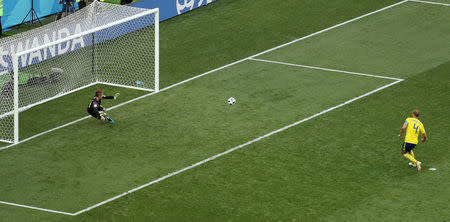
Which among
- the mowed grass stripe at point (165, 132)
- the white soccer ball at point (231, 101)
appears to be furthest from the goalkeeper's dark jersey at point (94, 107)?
the white soccer ball at point (231, 101)

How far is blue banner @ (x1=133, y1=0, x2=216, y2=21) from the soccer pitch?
94.8 inches

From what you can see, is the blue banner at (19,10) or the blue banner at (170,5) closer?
the blue banner at (19,10)

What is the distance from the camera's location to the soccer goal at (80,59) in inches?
1005

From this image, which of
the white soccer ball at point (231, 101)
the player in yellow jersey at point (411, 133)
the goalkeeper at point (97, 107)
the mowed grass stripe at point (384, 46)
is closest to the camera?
the player in yellow jersey at point (411, 133)

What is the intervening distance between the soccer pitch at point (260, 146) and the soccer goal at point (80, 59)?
0.56 meters

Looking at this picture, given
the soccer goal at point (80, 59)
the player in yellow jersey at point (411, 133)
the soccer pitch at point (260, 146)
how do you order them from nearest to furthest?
the soccer pitch at point (260, 146), the player in yellow jersey at point (411, 133), the soccer goal at point (80, 59)

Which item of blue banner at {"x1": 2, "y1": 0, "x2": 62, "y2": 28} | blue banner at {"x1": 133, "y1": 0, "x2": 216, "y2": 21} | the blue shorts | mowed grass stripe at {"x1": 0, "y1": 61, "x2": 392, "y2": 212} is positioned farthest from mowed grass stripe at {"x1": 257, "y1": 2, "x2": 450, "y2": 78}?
blue banner at {"x1": 2, "y1": 0, "x2": 62, "y2": 28}

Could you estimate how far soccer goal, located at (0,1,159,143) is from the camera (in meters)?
25.5

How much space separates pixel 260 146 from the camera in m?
23.2

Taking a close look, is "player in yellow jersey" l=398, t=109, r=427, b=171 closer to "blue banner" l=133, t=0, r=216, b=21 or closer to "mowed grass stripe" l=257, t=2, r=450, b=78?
"mowed grass stripe" l=257, t=2, r=450, b=78

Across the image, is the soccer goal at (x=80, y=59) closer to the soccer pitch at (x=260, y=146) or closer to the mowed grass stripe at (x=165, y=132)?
the soccer pitch at (x=260, y=146)

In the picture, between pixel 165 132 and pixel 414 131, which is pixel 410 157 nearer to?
pixel 414 131

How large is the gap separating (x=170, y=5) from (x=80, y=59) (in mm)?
6981

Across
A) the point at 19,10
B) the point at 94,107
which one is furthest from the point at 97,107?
the point at 19,10
